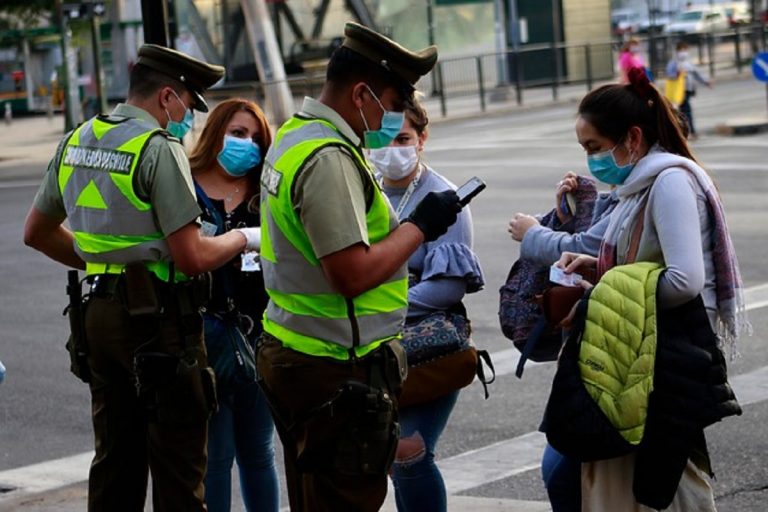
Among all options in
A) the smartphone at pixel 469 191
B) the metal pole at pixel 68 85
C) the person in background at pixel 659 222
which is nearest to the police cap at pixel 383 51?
the smartphone at pixel 469 191

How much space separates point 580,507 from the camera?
494 centimetres

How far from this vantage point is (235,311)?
18.5 ft

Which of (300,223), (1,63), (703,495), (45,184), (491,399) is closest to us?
(300,223)

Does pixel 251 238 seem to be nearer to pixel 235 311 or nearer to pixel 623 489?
pixel 235 311

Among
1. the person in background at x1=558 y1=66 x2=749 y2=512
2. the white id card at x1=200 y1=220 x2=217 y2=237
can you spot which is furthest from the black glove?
the white id card at x1=200 y1=220 x2=217 y2=237

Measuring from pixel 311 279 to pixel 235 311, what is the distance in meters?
Result: 1.50

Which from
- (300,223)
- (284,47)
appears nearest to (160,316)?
(300,223)

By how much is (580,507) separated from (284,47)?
1603 inches

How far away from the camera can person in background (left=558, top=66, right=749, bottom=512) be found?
14.1ft

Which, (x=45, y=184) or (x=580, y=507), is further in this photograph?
(x=45, y=184)

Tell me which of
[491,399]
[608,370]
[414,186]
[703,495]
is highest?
[414,186]

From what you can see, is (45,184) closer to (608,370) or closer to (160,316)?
(160,316)

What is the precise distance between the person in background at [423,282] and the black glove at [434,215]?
0.99 meters

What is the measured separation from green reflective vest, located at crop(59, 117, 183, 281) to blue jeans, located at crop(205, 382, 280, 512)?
843 mm
